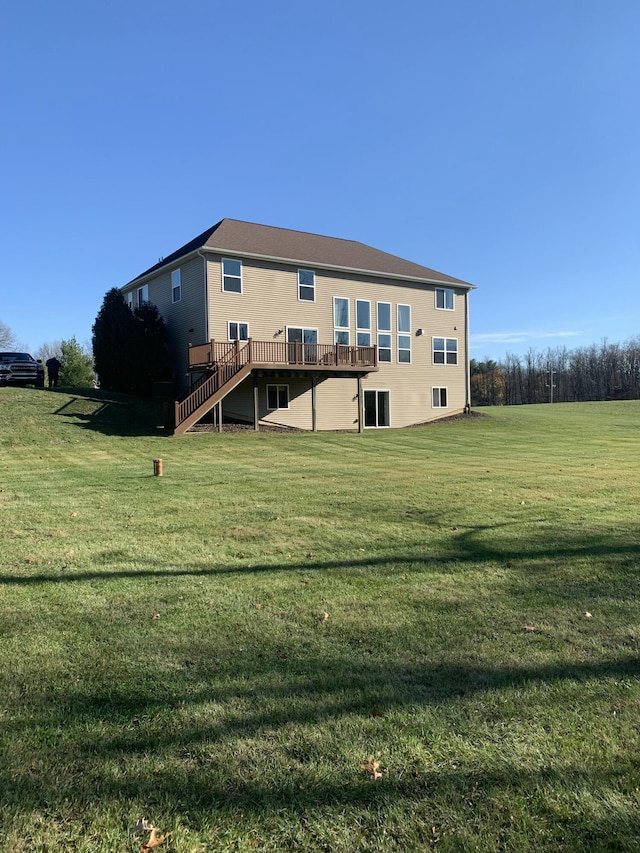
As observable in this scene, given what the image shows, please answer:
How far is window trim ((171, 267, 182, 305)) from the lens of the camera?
949 inches

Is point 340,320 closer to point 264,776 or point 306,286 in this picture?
point 306,286

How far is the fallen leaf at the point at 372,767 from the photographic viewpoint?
2.44 metres

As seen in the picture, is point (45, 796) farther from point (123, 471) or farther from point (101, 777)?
point (123, 471)

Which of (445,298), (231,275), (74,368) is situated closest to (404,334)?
(445,298)

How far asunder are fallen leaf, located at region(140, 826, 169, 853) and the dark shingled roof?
2153 centimetres

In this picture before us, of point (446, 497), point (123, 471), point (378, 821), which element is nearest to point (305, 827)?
point (378, 821)

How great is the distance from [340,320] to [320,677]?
23.5 meters

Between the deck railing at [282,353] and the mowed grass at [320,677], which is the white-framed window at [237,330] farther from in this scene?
the mowed grass at [320,677]

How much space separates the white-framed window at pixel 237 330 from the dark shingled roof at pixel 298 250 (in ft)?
9.24

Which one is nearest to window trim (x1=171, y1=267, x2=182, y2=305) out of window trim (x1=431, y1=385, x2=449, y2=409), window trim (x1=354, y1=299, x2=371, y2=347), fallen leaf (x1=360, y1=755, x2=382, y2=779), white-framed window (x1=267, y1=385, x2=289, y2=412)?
white-framed window (x1=267, y1=385, x2=289, y2=412)

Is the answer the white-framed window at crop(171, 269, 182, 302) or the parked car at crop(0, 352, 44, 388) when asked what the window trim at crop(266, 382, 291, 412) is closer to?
the white-framed window at crop(171, 269, 182, 302)

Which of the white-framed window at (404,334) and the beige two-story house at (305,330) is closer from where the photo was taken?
the beige two-story house at (305,330)

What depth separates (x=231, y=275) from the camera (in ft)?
74.2

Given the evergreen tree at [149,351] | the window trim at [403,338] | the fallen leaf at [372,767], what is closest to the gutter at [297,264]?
the window trim at [403,338]
